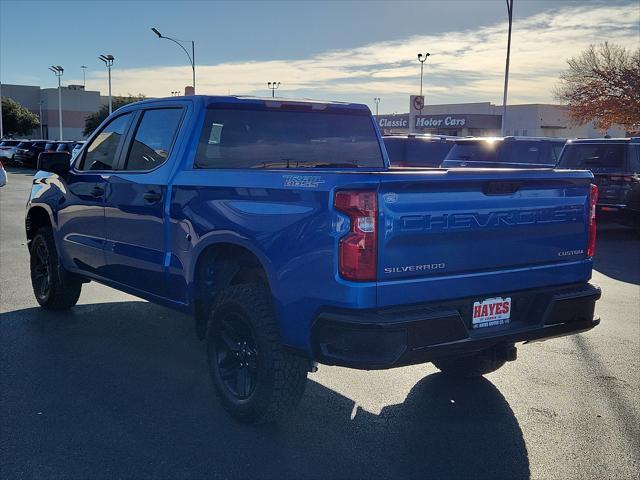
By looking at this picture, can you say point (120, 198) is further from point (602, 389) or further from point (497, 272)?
point (602, 389)

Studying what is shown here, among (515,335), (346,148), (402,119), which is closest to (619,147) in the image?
(346,148)

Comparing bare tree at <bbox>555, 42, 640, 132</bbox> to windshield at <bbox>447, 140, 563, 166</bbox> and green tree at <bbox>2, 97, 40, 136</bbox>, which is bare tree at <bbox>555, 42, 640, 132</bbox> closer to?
windshield at <bbox>447, 140, 563, 166</bbox>

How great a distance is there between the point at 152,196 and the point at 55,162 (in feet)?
5.34

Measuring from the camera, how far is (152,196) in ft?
16.3

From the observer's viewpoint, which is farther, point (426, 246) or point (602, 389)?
point (602, 389)

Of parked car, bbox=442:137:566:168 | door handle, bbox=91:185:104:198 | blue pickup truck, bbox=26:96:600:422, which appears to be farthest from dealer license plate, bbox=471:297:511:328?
parked car, bbox=442:137:566:168

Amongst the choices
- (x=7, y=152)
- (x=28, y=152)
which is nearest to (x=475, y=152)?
(x=28, y=152)

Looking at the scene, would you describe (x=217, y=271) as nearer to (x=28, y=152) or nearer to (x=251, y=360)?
A: (x=251, y=360)

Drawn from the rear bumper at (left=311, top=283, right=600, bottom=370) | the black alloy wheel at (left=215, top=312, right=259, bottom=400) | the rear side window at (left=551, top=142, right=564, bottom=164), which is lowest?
the black alloy wheel at (left=215, top=312, right=259, bottom=400)

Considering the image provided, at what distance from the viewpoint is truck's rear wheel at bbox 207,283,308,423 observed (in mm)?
3938

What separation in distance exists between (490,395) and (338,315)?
5.94 ft

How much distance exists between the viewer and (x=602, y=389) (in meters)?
4.92

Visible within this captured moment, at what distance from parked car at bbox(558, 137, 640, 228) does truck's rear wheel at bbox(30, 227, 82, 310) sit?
960cm

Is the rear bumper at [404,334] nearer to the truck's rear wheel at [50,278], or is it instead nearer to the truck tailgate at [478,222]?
the truck tailgate at [478,222]
